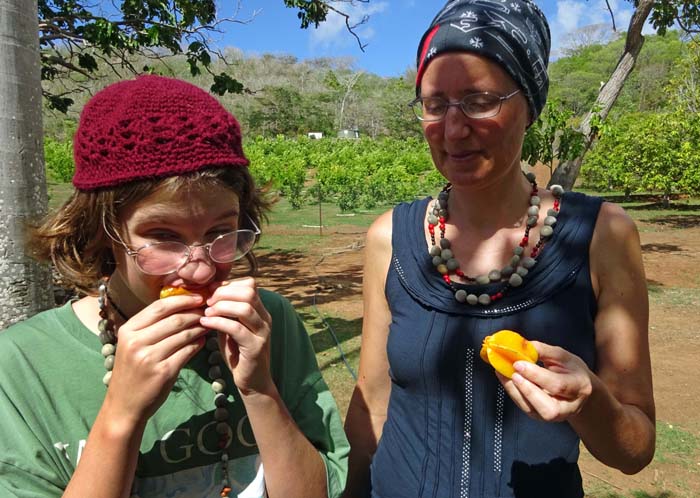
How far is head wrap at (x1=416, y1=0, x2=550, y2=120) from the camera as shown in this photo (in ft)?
4.53

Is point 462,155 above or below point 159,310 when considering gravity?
above

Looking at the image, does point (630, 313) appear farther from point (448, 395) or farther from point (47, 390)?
point (47, 390)

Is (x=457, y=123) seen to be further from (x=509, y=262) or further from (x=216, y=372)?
(x=216, y=372)

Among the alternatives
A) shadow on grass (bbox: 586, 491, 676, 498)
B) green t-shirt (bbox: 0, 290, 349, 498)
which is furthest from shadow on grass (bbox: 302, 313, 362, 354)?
green t-shirt (bbox: 0, 290, 349, 498)

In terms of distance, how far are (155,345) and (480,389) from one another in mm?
845

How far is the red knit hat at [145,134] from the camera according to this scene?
1.06m

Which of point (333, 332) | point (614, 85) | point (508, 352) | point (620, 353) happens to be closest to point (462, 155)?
point (508, 352)

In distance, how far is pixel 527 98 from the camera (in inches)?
58.1

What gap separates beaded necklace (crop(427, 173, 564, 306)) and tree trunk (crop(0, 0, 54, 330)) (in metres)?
1.66

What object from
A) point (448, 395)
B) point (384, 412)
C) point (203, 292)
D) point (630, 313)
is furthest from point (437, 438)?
point (203, 292)

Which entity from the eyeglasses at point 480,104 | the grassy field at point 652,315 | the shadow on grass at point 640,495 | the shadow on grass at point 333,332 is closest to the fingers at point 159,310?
the grassy field at point 652,315

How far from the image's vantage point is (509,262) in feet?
5.06

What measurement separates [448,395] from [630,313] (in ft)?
1.70

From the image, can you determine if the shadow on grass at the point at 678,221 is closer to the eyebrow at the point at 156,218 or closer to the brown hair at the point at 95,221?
the brown hair at the point at 95,221
